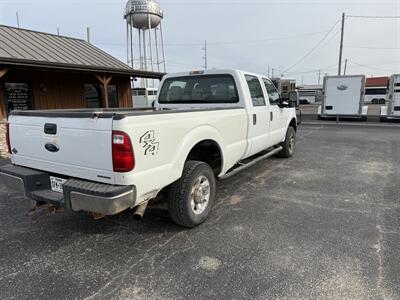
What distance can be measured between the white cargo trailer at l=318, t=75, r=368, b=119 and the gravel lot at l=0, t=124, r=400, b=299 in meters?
12.2

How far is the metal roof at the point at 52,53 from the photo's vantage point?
29.1 ft

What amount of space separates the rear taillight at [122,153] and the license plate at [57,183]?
778 mm

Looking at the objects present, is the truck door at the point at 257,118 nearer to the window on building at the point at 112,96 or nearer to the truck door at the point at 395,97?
the window on building at the point at 112,96

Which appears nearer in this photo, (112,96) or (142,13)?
(112,96)

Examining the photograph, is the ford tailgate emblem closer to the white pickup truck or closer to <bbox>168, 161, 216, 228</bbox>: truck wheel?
the white pickup truck

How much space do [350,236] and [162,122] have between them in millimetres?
2429

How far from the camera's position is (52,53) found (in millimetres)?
10695

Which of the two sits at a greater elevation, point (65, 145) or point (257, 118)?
point (257, 118)

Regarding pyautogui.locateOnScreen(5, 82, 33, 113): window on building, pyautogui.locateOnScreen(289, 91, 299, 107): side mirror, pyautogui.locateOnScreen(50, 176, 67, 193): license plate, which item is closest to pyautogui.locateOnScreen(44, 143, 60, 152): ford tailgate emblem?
pyautogui.locateOnScreen(50, 176, 67, 193): license plate

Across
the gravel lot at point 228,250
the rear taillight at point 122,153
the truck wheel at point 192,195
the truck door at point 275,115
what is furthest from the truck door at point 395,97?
the rear taillight at point 122,153

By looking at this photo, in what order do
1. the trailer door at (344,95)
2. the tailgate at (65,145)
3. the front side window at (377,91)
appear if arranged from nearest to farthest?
1. the tailgate at (65,145)
2. the trailer door at (344,95)
3. the front side window at (377,91)

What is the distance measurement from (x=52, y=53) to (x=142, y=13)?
1649cm

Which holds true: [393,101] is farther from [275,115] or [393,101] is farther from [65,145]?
[65,145]

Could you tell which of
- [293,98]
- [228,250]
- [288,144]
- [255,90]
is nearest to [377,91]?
[288,144]
